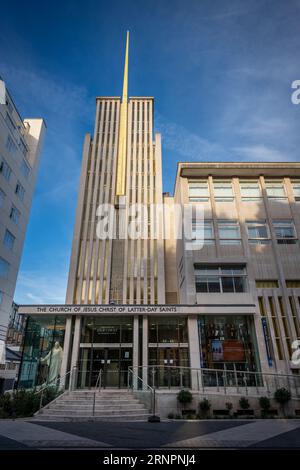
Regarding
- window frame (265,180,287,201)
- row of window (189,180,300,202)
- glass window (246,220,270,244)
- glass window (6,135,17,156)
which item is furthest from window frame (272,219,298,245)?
glass window (6,135,17,156)

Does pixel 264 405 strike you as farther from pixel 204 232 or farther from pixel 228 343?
pixel 204 232

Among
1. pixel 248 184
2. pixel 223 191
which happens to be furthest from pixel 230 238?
pixel 248 184

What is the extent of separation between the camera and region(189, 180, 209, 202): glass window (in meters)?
27.1

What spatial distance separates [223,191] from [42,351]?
21574 mm

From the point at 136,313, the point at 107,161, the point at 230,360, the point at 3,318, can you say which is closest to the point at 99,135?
the point at 107,161

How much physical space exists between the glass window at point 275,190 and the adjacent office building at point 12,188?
31394mm

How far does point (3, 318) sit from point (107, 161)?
28288 mm

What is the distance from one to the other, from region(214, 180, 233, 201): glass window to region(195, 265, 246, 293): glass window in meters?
7.20

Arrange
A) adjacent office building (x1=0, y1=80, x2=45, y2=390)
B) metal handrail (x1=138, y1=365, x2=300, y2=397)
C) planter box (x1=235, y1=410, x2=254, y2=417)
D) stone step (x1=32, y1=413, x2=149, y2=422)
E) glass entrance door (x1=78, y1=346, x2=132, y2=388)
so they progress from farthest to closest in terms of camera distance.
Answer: adjacent office building (x1=0, y1=80, x2=45, y2=390)
glass entrance door (x1=78, y1=346, x2=132, y2=388)
metal handrail (x1=138, y1=365, x2=300, y2=397)
planter box (x1=235, y1=410, x2=254, y2=417)
stone step (x1=32, y1=413, x2=149, y2=422)

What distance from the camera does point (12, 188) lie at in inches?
1443

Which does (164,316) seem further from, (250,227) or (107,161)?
(107,161)

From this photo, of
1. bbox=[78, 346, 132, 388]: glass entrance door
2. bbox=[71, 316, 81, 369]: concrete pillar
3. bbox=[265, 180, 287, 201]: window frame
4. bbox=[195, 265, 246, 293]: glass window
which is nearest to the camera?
bbox=[78, 346, 132, 388]: glass entrance door

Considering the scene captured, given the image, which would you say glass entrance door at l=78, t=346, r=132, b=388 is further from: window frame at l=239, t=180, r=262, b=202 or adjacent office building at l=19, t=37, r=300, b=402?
window frame at l=239, t=180, r=262, b=202

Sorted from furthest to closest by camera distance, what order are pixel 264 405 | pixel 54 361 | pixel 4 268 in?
pixel 4 268
pixel 54 361
pixel 264 405
